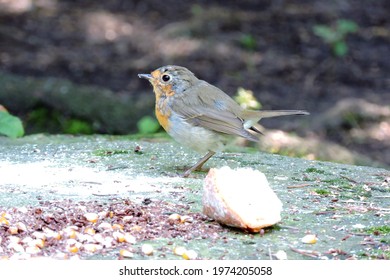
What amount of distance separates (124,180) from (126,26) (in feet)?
21.8

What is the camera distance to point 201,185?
4.95 meters

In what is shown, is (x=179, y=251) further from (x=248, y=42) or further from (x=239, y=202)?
(x=248, y=42)

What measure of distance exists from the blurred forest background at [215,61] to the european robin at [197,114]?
5.48 ft

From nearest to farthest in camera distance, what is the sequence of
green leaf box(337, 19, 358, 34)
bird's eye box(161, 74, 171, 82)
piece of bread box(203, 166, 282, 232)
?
1. piece of bread box(203, 166, 282, 232)
2. bird's eye box(161, 74, 171, 82)
3. green leaf box(337, 19, 358, 34)

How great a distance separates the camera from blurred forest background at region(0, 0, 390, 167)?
8.50m

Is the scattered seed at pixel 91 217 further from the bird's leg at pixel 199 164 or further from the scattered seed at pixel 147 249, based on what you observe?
the bird's leg at pixel 199 164

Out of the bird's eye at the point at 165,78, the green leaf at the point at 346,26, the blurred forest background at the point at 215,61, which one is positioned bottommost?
the blurred forest background at the point at 215,61

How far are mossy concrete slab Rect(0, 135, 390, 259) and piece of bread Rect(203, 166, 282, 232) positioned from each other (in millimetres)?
74

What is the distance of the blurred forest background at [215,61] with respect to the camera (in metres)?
8.50

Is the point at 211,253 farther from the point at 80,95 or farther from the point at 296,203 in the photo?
the point at 80,95

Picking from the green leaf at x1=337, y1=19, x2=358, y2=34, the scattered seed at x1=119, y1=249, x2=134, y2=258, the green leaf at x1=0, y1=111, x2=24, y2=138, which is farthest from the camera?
the green leaf at x1=337, y1=19, x2=358, y2=34

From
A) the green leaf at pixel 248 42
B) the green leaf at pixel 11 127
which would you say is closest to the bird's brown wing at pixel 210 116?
the green leaf at pixel 11 127

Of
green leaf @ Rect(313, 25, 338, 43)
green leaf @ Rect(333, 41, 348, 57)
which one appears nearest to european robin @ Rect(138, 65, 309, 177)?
green leaf @ Rect(333, 41, 348, 57)

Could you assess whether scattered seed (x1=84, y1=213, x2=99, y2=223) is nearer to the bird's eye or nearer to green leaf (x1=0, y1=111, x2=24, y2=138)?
the bird's eye
